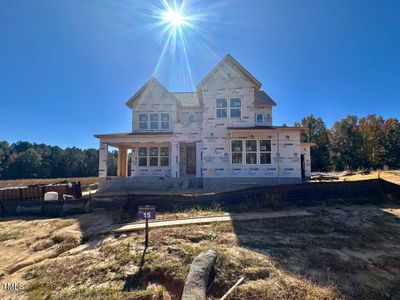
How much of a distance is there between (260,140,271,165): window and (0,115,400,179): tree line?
1974 cm

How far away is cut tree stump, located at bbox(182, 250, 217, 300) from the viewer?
3.98 meters

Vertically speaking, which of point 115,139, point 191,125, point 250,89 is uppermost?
point 250,89

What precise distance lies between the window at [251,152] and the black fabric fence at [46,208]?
33.0 feet

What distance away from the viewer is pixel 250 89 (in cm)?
1603

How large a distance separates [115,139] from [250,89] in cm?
1031

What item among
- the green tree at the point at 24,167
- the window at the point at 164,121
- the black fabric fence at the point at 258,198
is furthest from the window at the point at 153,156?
the green tree at the point at 24,167

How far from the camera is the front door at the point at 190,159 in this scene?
60.0 ft

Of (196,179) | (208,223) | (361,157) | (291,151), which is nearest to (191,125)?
(196,179)

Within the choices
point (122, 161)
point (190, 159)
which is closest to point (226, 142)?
point (190, 159)

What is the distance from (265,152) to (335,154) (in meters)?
30.1

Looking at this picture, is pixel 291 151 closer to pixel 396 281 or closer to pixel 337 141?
pixel 396 281

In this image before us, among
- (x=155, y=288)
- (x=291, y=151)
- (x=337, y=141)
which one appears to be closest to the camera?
(x=155, y=288)

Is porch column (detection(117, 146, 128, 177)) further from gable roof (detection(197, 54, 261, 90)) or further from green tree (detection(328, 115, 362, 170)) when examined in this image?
green tree (detection(328, 115, 362, 170))

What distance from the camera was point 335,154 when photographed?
127 ft
